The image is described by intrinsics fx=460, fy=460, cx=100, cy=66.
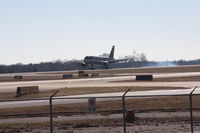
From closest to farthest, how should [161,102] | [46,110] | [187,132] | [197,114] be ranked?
[187,132], [197,114], [46,110], [161,102]

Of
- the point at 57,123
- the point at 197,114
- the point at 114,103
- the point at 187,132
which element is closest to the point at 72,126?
the point at 57,123

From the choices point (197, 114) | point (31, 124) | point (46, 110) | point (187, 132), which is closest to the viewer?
point (187, 132)

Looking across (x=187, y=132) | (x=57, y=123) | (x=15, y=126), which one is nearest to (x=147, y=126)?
(x=187, y=132)

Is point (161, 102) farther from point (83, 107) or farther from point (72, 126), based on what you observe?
point (72, 126)

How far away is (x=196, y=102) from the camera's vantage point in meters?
33.5

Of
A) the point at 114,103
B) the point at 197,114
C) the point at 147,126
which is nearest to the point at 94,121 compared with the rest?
the point at 147,126

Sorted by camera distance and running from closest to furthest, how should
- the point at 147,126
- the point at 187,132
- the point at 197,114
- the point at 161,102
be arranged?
the point at 187,132, the point at 147,126, the point at 197,114, the point at 161,102

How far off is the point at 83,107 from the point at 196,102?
8.25 meters

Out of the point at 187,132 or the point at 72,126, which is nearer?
the point at 187,132

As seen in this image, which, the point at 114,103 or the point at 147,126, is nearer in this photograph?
the point at 147,126

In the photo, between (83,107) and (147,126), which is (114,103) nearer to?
(83,107)

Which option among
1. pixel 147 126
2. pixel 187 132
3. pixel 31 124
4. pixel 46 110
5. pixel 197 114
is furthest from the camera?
pixel 46 110

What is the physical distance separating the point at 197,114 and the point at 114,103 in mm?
9408

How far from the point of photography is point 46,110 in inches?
1241
